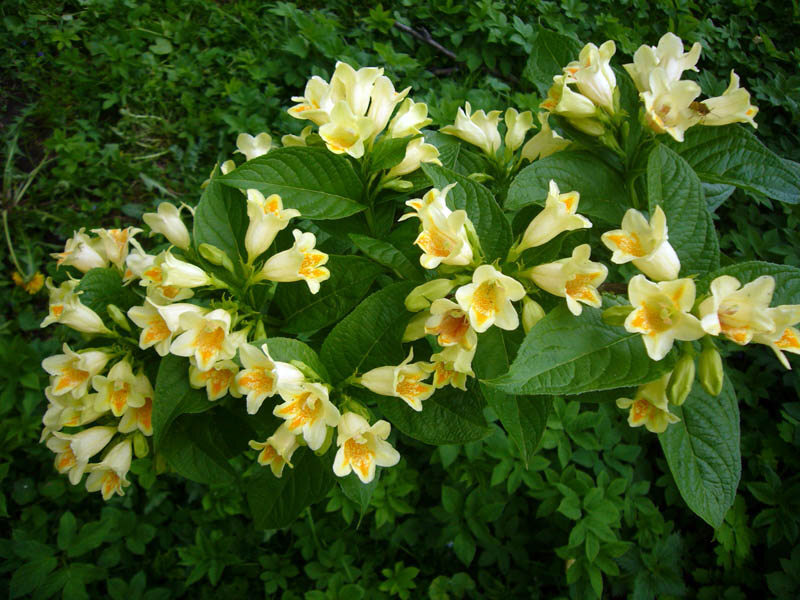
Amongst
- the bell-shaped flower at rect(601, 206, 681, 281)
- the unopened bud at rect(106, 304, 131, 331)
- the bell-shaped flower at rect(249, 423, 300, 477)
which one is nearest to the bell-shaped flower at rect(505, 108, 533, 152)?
the bell-shaped flower at rect(601, 206, 681, 281)

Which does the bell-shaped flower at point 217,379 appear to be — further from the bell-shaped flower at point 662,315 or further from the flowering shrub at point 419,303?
the bell-shaped flower at point 662,315

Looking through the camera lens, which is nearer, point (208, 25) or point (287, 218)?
point (287, 218)

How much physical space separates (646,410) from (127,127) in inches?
147

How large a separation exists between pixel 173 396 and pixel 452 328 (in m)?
0.58

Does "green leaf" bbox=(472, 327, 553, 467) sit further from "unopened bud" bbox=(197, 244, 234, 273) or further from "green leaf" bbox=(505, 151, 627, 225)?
"unopened bud" bbox=(197, 244, 234, 273)

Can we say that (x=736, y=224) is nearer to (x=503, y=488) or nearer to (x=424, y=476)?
(x=503, y=488)

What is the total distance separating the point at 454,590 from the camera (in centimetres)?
245

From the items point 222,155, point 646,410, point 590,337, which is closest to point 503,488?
point 646,410

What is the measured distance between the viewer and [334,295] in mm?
1225

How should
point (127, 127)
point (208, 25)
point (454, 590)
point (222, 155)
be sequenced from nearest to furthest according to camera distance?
1. point (454, 590)
2. point (222, 155)
3. point (127, 127)
4. point (208, 25)

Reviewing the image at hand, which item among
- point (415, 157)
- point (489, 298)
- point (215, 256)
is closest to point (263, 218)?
point (215, 256)

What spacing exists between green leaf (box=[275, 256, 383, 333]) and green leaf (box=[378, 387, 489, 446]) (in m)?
0.22

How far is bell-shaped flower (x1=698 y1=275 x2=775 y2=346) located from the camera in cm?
92

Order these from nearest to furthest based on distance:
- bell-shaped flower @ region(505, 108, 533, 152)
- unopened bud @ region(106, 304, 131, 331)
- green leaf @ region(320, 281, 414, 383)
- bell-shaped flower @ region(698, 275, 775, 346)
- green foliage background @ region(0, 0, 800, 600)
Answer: bell-shaped flower @ region(698, 275, 775, 346)
green leaf @ region(320, 281, 414, 383)
unopened bud @ region(106, 304, 131, 331)
bell-shaped flower @ region(505, 108, 533, 152)
green foliage background @ region(0, 0, 800, 600)
